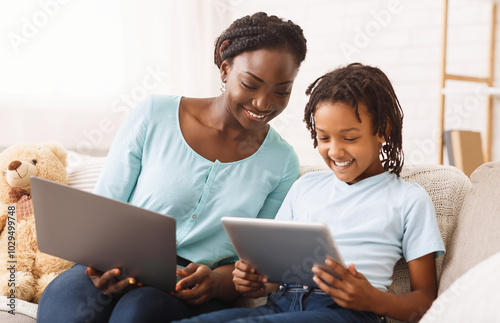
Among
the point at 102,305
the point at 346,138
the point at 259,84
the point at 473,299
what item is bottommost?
the point at 102,305

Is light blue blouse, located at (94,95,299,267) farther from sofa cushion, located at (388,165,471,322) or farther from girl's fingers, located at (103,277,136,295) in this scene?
sofa cushion, located at (388,165,471,322)

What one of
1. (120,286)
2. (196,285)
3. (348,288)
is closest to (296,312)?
(348,288)

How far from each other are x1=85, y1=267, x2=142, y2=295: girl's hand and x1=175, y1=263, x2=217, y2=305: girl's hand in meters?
0.09

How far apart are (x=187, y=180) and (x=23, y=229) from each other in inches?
21.8

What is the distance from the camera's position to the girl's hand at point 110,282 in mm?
1073

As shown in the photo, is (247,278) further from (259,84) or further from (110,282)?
(259,84)

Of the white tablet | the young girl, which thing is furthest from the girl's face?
the white tablet

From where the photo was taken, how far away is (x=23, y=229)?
1521mm

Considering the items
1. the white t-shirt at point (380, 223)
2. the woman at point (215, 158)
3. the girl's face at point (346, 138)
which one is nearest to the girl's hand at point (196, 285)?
the woman at point (215, 158)

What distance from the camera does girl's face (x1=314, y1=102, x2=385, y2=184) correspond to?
1121 millimetres

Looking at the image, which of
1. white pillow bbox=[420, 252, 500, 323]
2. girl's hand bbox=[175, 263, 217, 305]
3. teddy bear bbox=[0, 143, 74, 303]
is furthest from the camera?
teddy bear bbox=[0, 143, 74, 303]

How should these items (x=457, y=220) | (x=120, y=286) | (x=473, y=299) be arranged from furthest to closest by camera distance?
1. (x=457, y=220)
2. (x=120, y=286)
3. (x=473, y=299)

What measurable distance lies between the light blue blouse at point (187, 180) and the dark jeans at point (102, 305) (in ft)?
0.60

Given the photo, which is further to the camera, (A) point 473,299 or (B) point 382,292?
(B) point 382,292
